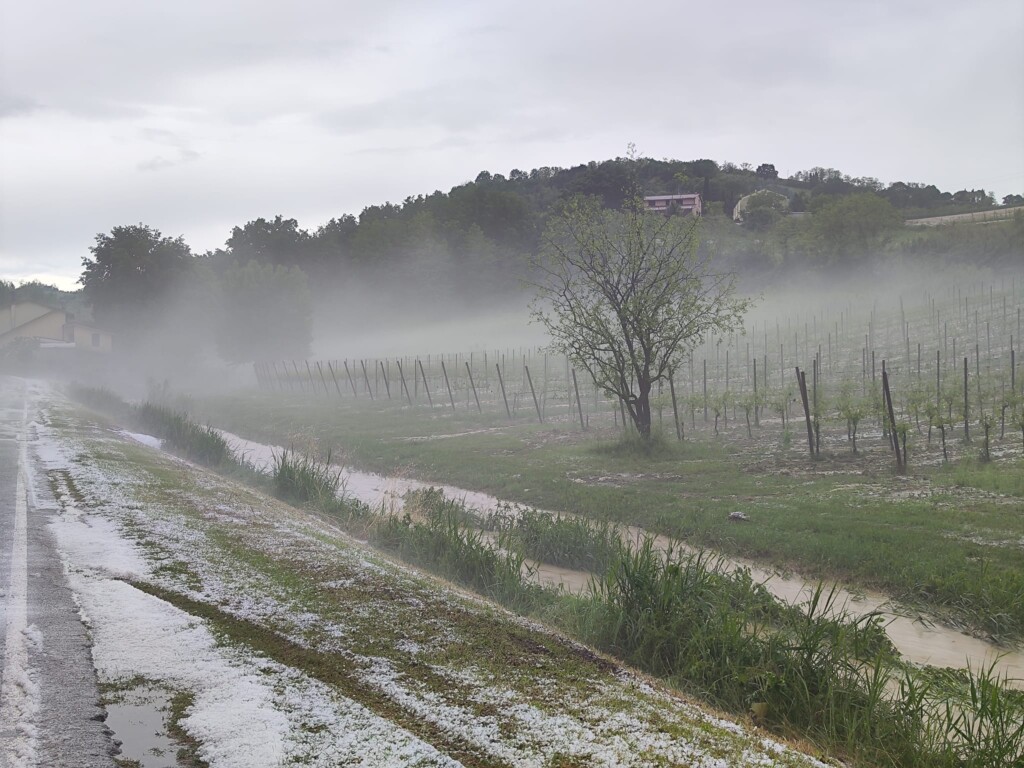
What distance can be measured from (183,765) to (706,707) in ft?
11.8

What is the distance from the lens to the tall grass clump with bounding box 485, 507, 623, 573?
12508 mm

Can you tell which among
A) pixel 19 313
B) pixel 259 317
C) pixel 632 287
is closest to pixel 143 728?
pixel 632 287

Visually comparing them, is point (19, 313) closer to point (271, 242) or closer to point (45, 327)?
point (45, 327)

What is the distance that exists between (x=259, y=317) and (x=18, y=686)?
226ft

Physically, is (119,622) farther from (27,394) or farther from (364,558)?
(27,394)

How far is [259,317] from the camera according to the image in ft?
236

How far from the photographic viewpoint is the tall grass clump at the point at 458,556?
1025 centimetres

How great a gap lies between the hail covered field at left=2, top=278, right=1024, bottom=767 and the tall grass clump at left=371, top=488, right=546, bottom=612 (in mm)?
47

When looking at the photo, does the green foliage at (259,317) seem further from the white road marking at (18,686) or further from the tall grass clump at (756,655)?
the tall grass clump at (756,655)

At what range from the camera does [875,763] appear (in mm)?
5770

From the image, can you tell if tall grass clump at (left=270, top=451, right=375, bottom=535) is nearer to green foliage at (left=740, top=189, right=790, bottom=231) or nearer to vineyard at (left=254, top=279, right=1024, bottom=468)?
vineyard at (left=254, top=279, right=1024, bottom=468)

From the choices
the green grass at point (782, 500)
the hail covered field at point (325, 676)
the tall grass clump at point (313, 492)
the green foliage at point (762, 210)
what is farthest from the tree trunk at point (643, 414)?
the green foliage at point (762, 210)

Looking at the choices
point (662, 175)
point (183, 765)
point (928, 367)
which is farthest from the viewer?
point (662, 175)

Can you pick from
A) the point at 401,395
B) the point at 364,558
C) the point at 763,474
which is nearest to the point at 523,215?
the point at 401,395
